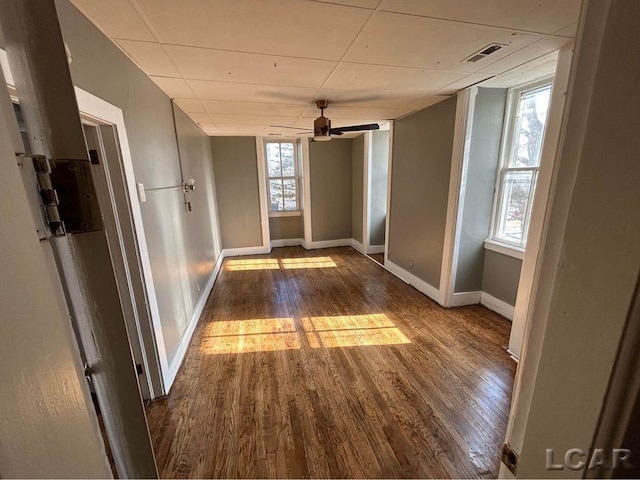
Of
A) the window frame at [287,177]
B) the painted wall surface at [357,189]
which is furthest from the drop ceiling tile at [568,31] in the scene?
the window frame at [287,177]

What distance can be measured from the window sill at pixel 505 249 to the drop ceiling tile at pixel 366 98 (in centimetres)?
176

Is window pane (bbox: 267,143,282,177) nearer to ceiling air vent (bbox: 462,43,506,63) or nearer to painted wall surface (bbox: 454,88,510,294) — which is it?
painted wall surface (bbox: 454,88,510,294)

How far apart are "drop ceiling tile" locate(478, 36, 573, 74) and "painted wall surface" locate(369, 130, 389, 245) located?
2526 mm

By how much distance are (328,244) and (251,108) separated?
3.41 metres

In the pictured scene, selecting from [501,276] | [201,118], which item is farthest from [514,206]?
[201,118]

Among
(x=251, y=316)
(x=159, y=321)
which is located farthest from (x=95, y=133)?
(x=251, y=316)

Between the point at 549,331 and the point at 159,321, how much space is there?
2.14 metres

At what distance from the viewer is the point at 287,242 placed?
5.94m

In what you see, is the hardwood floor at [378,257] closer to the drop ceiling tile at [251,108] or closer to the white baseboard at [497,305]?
the white baseboard at [497,305]

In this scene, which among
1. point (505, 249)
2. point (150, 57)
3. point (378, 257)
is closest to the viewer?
point (150, 57)

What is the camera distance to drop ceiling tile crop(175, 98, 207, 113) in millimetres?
2617

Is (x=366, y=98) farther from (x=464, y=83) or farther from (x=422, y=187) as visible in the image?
(x=422, y=187)

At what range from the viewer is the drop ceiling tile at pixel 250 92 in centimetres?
221

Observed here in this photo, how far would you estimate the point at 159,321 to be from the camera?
Answer: 187cm
